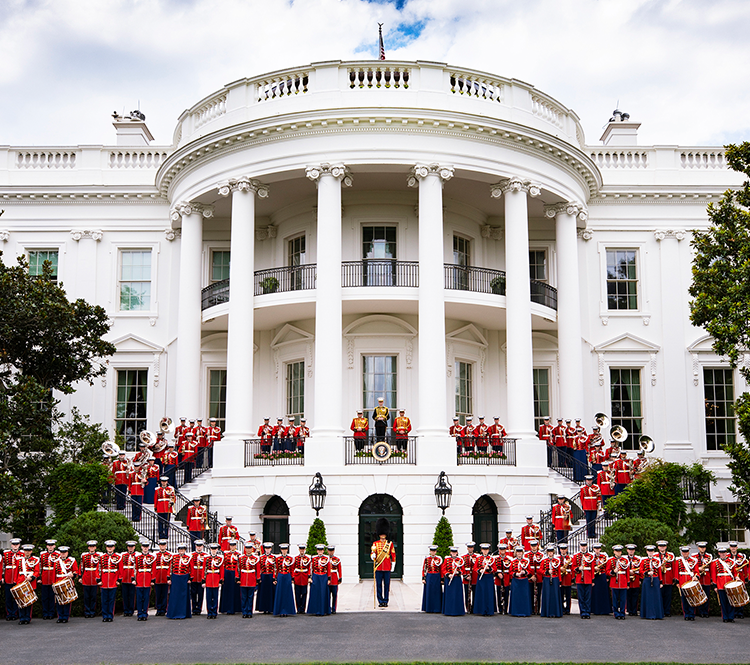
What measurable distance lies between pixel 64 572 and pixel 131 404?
12935 millimetres

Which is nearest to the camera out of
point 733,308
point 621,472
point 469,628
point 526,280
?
point 469,628

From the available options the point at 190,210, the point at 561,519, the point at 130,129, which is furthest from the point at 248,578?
the point at 130,129

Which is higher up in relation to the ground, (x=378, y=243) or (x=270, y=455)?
(x=378, y=243)

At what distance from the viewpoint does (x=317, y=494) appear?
68.7ft

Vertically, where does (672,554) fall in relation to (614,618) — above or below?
above

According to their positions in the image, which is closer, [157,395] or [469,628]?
[469,628]

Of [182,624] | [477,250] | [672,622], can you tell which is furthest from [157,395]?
[672,622]

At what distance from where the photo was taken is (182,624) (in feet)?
49.1

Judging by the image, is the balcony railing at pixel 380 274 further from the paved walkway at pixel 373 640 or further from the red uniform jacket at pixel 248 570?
the paved walkway at pixel 373 640

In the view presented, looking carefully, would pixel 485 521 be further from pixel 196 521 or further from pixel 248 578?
pixel 248 578

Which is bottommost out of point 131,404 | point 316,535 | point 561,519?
point 316,535

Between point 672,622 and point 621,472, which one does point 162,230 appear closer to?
point 621,472

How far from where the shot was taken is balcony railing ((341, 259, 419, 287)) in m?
25.5

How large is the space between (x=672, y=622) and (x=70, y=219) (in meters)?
22.2
